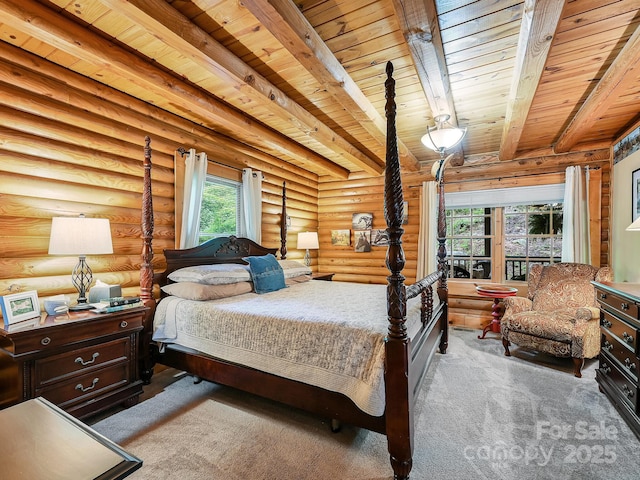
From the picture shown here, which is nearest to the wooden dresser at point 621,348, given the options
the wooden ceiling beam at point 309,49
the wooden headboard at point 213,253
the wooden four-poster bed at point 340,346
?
the wooden four-poster bed at point 340,346

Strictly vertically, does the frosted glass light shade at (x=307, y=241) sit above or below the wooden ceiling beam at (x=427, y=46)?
below

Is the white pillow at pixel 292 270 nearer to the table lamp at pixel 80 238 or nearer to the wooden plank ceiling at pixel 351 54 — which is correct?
the wooden plank ceiling at pixel 351 54

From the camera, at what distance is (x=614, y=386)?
2281 mm

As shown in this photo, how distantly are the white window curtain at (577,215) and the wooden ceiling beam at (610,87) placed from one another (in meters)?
0.71

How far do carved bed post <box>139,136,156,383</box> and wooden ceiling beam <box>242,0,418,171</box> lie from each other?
1587 millimetres

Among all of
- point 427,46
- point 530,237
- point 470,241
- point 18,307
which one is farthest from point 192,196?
point 530,237

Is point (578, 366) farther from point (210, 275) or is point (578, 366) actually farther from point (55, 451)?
point (55, 451)

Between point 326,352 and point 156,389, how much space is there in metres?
1.80

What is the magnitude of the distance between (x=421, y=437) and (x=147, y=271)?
8.44 feet

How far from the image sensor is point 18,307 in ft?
6.12

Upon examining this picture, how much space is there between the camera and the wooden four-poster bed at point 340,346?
162 cm

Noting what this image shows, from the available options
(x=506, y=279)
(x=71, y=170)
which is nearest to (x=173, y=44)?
(x=71, y=170)

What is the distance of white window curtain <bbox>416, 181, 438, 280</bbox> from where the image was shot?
4.80 meters

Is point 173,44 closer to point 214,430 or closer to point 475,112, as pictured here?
point 214,430
